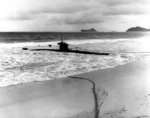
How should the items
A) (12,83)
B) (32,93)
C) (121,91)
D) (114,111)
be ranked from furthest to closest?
(12,83), (32,93), (121,91), (114,111)

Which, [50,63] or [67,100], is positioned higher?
[67,100]

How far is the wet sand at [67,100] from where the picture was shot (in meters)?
6.86

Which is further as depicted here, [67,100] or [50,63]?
[50,63]

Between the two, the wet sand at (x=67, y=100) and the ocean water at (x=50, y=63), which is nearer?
the wet sand at (x=67, y=100)

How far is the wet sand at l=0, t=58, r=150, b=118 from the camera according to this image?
6859mm

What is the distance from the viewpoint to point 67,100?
8438 mm

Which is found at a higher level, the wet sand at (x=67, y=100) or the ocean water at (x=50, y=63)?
the wet sand at (x=67, y=100)

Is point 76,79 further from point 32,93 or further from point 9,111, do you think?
point 9,111

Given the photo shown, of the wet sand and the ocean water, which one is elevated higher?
the wet sand

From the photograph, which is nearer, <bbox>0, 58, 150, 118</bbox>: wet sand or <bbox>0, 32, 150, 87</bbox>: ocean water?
<bbox>0, 58, 150, 118</bbox>: wet sand

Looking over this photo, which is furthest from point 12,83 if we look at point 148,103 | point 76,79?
point 148,103

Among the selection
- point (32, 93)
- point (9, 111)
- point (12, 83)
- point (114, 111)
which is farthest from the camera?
point (12, 83)

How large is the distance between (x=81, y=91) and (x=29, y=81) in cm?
380

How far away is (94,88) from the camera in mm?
10305
